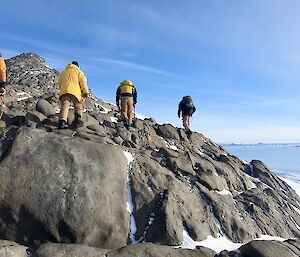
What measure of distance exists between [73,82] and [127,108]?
491 cm

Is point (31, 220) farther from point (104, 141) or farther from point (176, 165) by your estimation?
point (176, 165)

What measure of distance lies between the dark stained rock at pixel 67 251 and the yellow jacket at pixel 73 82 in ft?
18.9

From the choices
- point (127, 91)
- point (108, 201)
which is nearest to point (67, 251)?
point (108, 201)

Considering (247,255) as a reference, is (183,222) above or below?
above

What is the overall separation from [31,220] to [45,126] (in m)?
4.51

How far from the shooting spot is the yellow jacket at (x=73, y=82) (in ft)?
40.9

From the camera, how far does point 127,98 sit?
16750 mm

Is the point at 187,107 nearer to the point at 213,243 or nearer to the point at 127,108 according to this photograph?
the point at 127,108

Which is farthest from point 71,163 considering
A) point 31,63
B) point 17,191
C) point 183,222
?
point 31,63

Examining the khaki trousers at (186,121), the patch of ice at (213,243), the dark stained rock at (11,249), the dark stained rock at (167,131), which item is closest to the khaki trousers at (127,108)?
the dark stained rock at (167,131)

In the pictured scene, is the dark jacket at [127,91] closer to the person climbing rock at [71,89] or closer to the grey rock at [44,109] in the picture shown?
the grey rock at [44,109]

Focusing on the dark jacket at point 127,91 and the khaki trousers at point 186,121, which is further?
the khaki trousers at point 186,121

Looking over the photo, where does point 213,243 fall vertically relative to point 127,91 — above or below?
below

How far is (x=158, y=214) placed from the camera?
1040 centimetres
